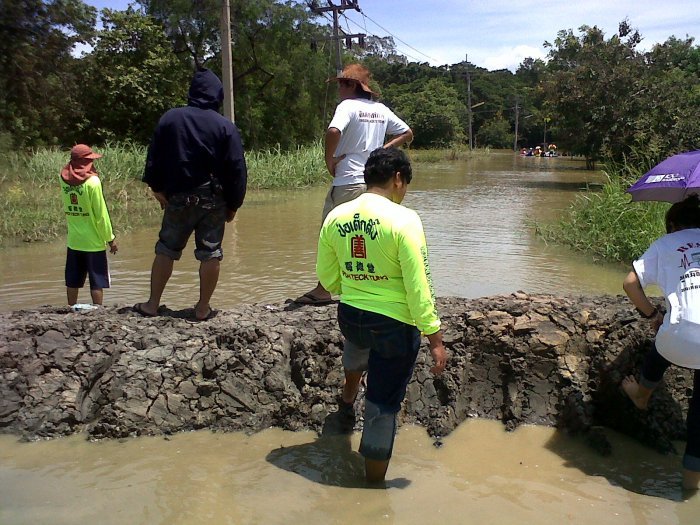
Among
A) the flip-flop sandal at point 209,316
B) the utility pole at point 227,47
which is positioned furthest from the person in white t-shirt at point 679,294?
the utility pole at point 227,47

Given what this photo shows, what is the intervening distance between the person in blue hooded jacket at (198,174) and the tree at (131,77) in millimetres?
22440

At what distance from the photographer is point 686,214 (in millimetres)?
3357

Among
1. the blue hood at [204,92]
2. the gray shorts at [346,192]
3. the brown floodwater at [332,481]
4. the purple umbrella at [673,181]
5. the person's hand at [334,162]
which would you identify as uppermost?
the blue hood at [204,92]

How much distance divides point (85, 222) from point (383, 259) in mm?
3367

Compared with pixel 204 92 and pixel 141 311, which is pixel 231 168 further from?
pixel 141 311

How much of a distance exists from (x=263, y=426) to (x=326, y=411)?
0.40m

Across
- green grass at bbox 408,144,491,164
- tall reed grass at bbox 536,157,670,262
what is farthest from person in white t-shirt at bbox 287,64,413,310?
green grass at bbox 408,144,491,164

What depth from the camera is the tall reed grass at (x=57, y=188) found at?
1107cm

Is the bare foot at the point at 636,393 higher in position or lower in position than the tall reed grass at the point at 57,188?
lower

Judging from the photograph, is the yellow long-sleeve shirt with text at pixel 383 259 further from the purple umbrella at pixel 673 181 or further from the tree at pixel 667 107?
the tree at pixel 667 107

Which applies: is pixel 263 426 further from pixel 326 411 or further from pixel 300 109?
pixel 300 109

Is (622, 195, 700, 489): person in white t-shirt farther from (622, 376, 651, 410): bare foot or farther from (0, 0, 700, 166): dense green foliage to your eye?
(0, 0, 700, 166): dense green foliage

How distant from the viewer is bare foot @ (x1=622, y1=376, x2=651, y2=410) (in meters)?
3.62

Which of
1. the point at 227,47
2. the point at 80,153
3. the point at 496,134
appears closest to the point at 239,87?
the point at 227,47
